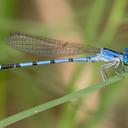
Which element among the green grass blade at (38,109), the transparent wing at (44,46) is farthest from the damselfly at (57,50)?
the green grass blade at (38,109)

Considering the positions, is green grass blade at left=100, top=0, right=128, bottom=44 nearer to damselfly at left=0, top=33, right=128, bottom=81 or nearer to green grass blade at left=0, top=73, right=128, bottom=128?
damselfly at left=0, top=33, right=128, bottom=81

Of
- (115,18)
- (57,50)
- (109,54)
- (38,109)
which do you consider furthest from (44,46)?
(38,109)

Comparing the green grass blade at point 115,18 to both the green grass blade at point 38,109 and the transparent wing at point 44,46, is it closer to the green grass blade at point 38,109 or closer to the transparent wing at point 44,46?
the transparent wing at point 44,46

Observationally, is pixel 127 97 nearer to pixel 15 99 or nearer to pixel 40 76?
pixel 40 76

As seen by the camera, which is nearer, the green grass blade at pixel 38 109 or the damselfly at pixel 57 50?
the green grass blade at pixel 38 109

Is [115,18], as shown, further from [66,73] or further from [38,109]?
[38,109]

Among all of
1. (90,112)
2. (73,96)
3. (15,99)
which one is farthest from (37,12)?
(73,96)
